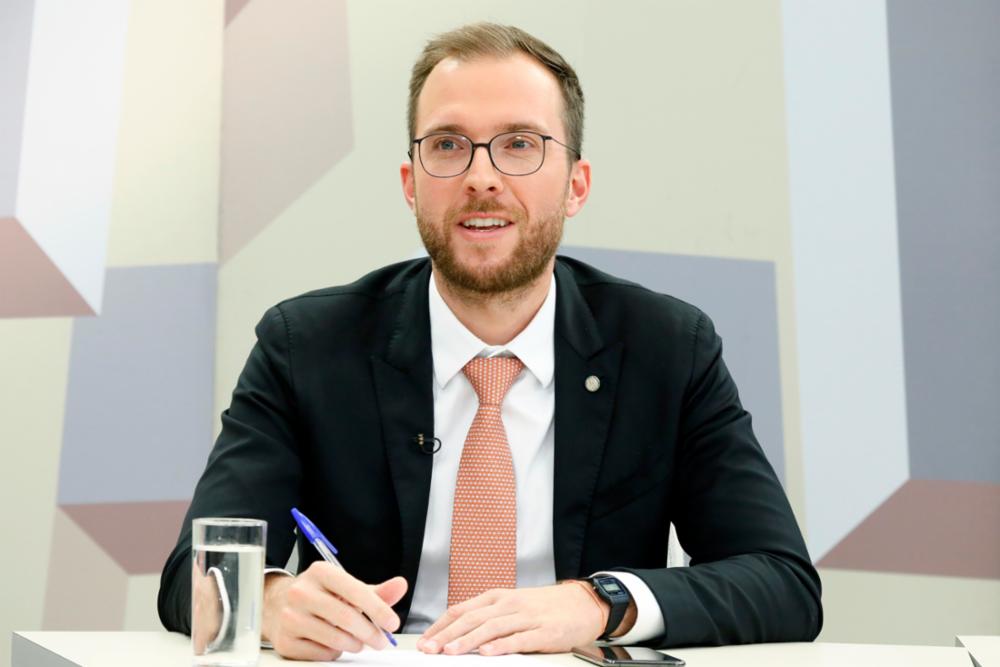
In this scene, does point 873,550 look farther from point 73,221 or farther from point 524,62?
point 73,221

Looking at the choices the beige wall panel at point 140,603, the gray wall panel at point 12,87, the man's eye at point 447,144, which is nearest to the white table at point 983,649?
the man's eye at point 447,144

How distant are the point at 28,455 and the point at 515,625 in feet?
6.50

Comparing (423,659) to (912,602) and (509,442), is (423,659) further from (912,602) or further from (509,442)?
(912,602)

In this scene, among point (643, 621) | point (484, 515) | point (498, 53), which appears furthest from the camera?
point (498, 53)

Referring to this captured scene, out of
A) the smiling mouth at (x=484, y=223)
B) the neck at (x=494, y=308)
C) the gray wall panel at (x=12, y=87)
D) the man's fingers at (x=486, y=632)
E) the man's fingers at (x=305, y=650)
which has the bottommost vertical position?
the man's fingers at (x=305, y=650)

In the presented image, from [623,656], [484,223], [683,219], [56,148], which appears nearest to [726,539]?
[623,656]

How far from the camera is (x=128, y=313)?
3102 mm

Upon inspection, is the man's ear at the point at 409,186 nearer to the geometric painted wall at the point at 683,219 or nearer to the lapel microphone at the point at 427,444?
the lapel microphone at the point at 427,444

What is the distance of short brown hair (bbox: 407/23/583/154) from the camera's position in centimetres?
207

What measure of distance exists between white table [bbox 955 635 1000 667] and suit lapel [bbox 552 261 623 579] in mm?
587

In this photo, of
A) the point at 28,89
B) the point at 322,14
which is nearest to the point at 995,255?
the point at 322,14

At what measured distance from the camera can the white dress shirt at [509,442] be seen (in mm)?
1901

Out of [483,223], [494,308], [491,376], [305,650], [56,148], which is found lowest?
[305,650]

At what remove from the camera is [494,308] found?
2.04 m
